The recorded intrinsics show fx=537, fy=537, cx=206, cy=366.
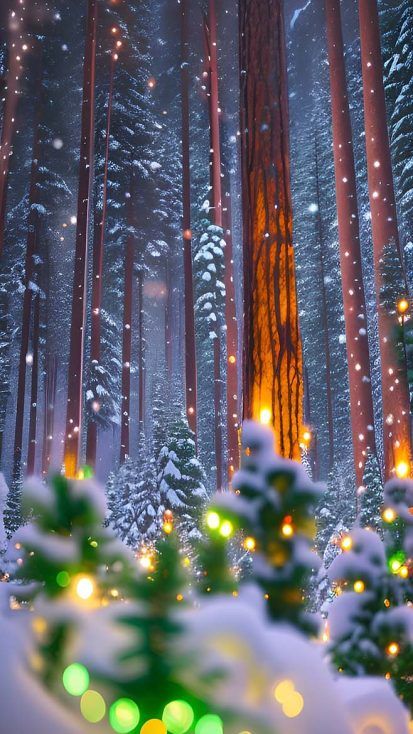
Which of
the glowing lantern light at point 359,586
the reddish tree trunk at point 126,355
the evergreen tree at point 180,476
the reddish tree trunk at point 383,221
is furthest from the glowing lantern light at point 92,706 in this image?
the reddish tree trunk at point 126,355

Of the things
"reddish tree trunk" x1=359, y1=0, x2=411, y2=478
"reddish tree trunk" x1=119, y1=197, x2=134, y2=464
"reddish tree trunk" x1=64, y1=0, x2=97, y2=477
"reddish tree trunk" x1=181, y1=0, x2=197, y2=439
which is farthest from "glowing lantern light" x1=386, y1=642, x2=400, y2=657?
"reddish tree trunk" x1=119, y1=197, x2=134, y2=464

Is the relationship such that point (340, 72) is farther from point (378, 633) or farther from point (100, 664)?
point (100, 664)

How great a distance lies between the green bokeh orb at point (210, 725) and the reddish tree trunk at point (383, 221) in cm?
962

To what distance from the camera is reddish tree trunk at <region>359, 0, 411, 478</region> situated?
37.5ft

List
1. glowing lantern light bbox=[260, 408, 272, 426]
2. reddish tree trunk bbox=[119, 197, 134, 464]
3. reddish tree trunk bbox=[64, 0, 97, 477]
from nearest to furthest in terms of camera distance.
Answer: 1. glowing lantern light bbox=[260, 408, 272, 426]
2. reddish tree trunk bbox=[64, 0, 97, 477]
3. reddish tree trunk bbox=[119, 197, 134, 464]

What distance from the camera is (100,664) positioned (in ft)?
4.74

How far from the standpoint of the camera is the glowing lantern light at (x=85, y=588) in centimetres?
207

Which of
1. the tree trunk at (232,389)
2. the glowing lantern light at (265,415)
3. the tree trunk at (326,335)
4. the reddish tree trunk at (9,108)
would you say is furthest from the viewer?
the tree trunk at (326,335)

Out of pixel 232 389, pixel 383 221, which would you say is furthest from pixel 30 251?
pixel 383 221

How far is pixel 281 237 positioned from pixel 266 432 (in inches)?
90.5

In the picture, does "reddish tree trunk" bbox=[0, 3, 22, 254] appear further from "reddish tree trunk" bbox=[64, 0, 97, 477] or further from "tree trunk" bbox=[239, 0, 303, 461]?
"tree trunk" bbox=[239, 0, 303, 461]

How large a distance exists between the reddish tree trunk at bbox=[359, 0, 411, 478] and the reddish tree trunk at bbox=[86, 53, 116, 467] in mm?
10106

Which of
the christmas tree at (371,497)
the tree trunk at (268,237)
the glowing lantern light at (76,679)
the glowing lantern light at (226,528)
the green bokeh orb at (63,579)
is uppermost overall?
the tree trunk at (268,237)

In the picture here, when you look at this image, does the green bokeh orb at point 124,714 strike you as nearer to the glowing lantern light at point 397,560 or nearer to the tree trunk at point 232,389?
the glowing lantern light at point 397,560
